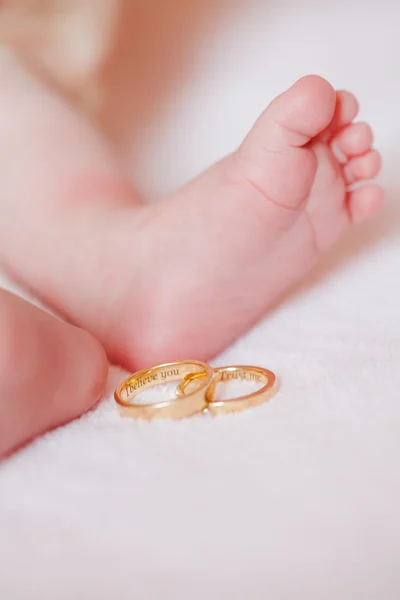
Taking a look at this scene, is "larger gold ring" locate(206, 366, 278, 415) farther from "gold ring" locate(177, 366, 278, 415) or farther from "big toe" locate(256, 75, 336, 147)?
"big toe" locate(256, 75, 336, 147)

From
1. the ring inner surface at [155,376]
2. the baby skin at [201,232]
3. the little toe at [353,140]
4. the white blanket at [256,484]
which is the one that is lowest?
the ring inner surface at [155,376]

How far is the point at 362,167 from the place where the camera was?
67 centimetres

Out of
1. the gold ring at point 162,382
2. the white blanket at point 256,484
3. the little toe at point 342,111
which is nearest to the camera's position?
the white blanket at point 256,484

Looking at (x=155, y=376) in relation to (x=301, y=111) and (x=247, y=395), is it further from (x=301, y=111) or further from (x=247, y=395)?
(x=301, y=111)

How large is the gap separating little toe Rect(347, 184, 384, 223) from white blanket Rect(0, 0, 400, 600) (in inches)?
3.2

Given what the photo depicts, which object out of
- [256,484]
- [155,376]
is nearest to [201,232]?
[155,376]

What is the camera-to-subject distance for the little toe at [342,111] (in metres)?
0.66

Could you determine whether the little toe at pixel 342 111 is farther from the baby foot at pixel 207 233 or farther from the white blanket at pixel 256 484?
the white blanket at pixel 256 484

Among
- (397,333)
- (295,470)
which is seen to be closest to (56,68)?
(397,333)

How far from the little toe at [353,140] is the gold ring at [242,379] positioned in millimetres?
217

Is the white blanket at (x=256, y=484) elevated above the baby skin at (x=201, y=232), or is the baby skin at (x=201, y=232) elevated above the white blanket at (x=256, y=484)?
the baby skin at (x=201, y=232)

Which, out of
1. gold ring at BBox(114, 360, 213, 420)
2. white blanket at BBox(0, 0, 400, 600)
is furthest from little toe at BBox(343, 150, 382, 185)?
gold ring at BBox(114, 360, 213, 420)

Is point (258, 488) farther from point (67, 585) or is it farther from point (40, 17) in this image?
point (40, 17)

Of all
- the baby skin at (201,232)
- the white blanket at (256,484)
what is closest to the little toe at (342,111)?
the baby skin at (201,232)
